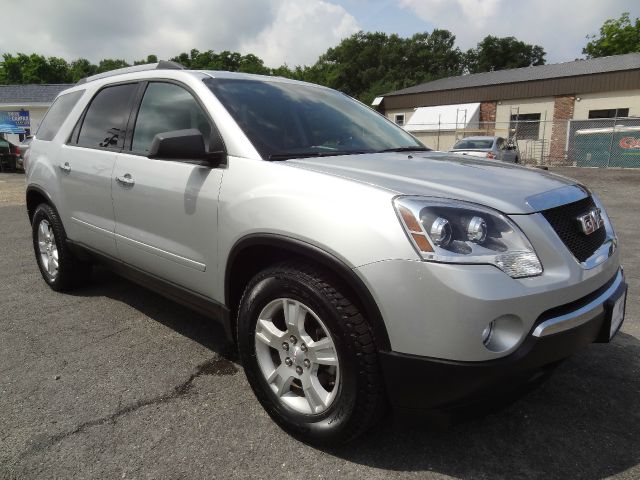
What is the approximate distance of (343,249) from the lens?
1.99 meters

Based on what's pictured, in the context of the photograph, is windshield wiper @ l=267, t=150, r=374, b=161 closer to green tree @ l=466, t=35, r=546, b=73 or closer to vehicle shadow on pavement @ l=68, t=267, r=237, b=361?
vehicle shadow on pavement @ l=68, t=267, r=237, b=361

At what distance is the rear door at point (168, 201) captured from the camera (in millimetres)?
2684

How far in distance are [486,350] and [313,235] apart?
817 millimetres

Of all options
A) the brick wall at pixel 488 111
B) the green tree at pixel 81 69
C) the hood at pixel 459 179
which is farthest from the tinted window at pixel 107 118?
the green tree at pixel 81 69

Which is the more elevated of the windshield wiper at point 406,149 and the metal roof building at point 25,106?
the metal roof building at point 25,106

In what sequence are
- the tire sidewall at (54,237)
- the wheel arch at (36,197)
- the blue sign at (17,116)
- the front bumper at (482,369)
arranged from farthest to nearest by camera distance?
the blue sign at (17,116) → the wheel arch at (36,197) → the tire sidewall at (54,237) → the front bumper at (482,369)

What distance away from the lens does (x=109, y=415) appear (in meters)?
2.61

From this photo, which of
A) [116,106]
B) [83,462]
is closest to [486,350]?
[83,462]

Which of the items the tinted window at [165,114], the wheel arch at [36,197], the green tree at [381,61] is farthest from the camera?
the green tree at [381,61]

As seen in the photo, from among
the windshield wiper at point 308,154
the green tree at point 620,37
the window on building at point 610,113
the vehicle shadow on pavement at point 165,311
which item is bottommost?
the vehicle shadow on pavement at point 165,311

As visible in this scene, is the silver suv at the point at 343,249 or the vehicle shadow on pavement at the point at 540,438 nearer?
the silver suv at the point at 343,249

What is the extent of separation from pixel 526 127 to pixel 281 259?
3103cm

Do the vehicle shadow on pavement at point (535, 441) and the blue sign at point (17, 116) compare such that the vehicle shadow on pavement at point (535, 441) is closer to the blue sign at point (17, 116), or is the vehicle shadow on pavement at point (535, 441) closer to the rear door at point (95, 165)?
the rear door at point (95, 165)

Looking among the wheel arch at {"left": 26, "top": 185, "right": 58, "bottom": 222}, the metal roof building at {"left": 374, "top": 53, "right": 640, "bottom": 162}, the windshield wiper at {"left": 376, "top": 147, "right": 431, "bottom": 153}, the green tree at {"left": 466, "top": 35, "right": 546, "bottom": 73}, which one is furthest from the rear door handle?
the green tree at {"left": 466, "top": 35, "right": 546, "bottom": 73}
